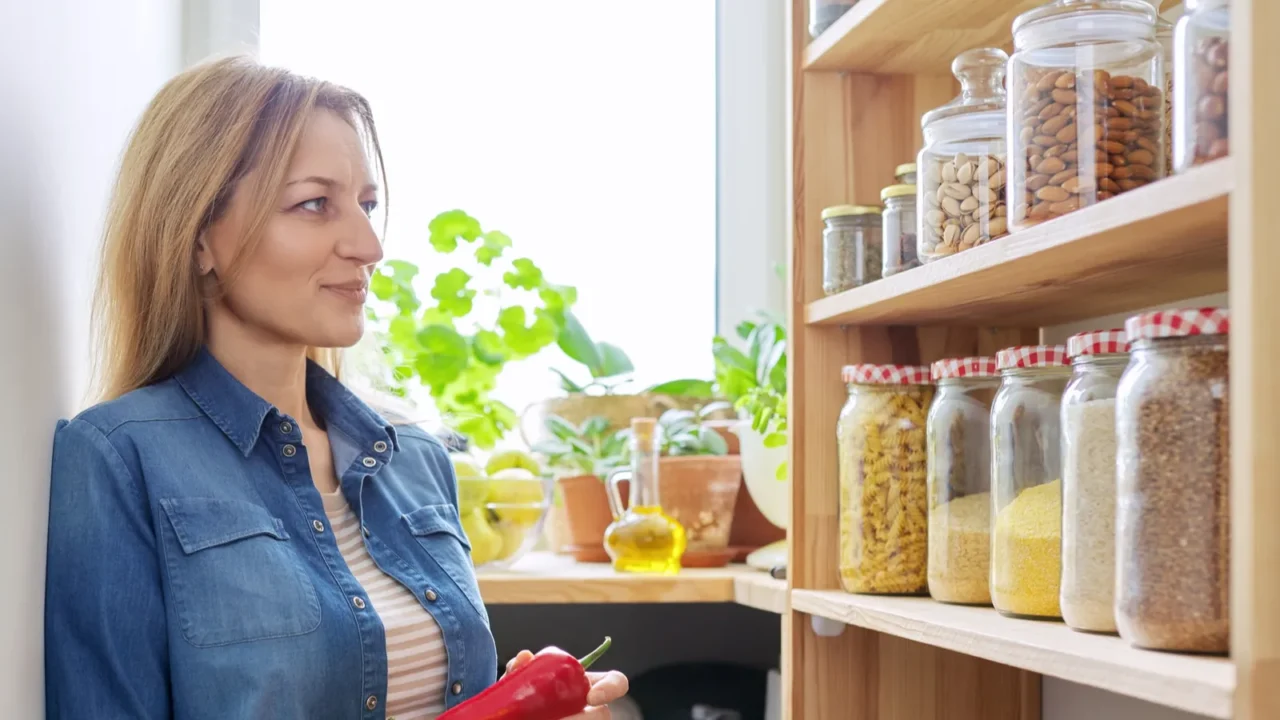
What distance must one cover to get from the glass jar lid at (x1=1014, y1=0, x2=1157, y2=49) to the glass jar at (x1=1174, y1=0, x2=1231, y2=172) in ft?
0.47

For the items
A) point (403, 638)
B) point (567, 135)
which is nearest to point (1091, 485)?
point (403, 638)

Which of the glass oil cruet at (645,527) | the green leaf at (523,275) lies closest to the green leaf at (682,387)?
the green leaf at (523,275)

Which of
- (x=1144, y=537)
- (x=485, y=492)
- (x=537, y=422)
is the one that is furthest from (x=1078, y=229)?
(x=537, y=422)

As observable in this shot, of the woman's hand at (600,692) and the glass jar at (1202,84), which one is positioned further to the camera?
the woman's hand at (600,692)

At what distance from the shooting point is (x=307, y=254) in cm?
117

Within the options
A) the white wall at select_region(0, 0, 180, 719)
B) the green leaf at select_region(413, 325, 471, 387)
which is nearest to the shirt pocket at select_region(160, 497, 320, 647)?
the white wall at select_region(0, 0, 180, 719)

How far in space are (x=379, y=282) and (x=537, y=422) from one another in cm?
33

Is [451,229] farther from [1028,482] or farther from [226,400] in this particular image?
[1028,482]

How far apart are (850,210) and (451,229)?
902 millimetres

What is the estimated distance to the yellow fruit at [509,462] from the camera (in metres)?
1.80

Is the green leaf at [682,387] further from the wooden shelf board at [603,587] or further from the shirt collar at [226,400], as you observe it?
the shirt collar at [226,400]

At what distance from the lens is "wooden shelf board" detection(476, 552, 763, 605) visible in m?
1.57

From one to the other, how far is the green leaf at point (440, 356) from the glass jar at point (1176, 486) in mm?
1288

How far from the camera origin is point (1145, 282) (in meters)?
1.00
